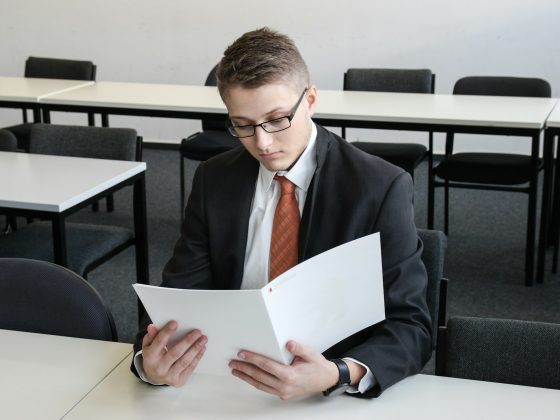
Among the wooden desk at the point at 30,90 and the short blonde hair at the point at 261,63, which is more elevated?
the short blonde hair at the point at 261,63

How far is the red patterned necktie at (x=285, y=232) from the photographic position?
5.51ft

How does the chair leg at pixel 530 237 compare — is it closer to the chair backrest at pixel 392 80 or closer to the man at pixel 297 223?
the chair backrest at pixel 392 80

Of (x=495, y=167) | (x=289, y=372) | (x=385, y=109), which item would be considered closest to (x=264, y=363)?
(x=289, y=372)

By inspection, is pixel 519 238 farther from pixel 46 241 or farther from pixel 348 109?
pixel 46 241

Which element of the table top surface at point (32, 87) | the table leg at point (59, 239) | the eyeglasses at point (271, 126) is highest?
the eyeglasses at point (271, 126)

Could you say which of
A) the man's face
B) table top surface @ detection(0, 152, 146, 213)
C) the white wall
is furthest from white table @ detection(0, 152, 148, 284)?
the white wall

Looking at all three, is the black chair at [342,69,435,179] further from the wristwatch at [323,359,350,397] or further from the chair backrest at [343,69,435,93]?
the wristwatch at [323,359,350,397]

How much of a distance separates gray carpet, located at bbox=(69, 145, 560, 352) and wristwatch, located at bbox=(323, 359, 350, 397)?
6.12ft

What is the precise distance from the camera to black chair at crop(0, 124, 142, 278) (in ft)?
9.45

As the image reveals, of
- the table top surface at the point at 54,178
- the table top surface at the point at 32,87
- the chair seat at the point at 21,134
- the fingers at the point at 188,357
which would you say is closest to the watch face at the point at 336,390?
the fingers at the point at 188,357

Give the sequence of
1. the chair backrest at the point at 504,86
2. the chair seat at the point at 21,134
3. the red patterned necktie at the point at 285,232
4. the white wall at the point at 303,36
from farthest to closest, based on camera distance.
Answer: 1. the white wall at the point at 303,36
2. the chair seat at the point at 21,134
3. the chair backrest at the point at 504,86
4. the red patterned necktie at the point at 285,232

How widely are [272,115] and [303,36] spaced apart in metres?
4.33

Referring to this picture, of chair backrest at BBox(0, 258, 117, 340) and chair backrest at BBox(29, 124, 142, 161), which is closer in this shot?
chair backrest at BBox(0, 258, 117, 340)

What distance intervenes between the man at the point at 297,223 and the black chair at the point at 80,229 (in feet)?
4.07
